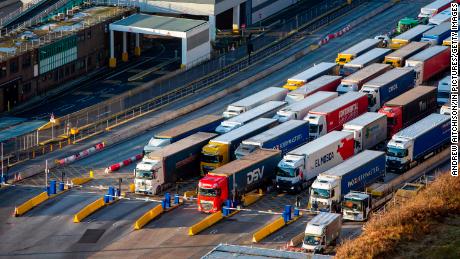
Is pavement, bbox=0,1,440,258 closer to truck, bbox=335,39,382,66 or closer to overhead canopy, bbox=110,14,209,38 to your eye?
overhead canopy, bbox=110,14,209,38

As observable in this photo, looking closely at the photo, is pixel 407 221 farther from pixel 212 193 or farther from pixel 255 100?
pixel 255 100

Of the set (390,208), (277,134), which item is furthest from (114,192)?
(390,208)

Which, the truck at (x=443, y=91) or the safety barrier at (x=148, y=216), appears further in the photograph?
the truck at (x=443, y=91)

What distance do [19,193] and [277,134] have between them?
2842 centimetres

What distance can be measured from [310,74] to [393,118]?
2091 centimetres

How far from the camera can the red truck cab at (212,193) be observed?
136 metres

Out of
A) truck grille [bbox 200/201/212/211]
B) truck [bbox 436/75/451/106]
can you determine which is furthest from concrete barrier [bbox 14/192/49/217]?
truck [bbox 436/75/451/106]

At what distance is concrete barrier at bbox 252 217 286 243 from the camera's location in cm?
12925

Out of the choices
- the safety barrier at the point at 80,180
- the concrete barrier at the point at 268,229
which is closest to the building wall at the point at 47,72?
the safety barrier at the point at 80,180

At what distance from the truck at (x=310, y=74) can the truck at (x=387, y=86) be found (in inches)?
333

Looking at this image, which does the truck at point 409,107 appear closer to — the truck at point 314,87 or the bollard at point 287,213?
the truck at point 314,87

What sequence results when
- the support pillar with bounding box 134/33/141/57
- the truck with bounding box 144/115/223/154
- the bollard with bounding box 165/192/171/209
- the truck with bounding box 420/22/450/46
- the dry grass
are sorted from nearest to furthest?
the dry grass → the bollard with bounding box 165/192/171/209 → the truck with bounding box 144/115/223/154 → the truck with bounding box 420/22/450/46 → the support pillar with bounding box 134/33/141/57

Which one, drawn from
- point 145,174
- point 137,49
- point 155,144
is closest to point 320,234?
point 145,174

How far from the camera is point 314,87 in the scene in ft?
549
